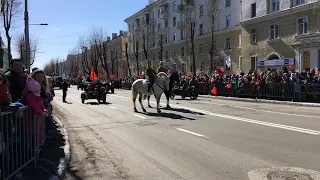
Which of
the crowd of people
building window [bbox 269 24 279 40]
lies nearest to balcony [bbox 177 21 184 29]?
building window [bbox 269 24 279 40]

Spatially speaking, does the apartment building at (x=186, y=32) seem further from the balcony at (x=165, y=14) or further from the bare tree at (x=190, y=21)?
the bare tree at (x=190, y=21)

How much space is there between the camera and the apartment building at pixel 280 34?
99.8 feet

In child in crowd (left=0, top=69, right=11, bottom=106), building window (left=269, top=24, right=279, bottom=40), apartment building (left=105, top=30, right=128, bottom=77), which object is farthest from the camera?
apartment building (left=105, top=30, right=128, bottom=77)

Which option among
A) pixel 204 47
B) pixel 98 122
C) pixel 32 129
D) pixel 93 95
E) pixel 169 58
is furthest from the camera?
pixel 169 58

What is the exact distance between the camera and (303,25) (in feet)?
103

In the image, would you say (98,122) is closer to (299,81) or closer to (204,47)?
(299,81)

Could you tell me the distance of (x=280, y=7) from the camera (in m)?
34.0

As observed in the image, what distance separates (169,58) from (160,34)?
197 inches

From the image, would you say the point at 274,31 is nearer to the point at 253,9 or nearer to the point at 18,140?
the point at 253,9

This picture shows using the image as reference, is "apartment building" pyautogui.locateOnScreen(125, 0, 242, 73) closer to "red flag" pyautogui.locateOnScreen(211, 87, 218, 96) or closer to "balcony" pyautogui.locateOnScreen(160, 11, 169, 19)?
"balcony" pyautogui.locateOnScreen(160, 11, 169, 19)

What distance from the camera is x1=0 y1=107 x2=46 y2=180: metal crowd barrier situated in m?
4.76

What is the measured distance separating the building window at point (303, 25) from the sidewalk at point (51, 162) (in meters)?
29.0

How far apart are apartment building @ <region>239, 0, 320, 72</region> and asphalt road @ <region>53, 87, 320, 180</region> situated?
70.0ft

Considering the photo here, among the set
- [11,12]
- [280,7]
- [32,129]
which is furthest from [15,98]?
[280,7]
